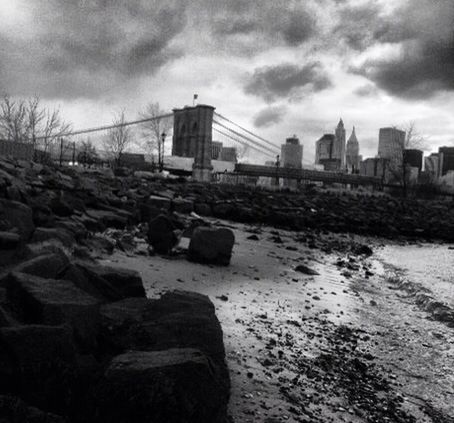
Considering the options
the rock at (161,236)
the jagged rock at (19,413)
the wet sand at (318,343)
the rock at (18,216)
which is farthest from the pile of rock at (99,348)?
the rock at (161,236)

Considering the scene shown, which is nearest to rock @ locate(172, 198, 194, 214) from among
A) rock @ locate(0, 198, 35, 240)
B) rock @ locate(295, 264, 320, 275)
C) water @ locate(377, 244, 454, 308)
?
water @ locate(377, 244, 454, 308)

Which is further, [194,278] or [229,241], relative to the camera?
[229,241]

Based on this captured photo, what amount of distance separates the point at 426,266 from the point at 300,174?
6549 centimetres

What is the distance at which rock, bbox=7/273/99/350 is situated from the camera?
103 inches

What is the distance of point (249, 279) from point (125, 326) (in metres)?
3.50

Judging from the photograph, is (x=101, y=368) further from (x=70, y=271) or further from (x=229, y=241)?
(x=229, y=241)

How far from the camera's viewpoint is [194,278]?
5699 millimetres

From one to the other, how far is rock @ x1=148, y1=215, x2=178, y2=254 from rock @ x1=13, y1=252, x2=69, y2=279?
333cm

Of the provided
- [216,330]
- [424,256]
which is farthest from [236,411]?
[424,256]

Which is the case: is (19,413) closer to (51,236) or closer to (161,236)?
(51,236)

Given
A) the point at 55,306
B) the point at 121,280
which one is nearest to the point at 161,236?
the point at 121,280

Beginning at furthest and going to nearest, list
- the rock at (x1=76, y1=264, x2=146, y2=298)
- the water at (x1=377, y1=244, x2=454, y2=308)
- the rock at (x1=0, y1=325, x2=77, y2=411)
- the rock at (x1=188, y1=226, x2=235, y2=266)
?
the water at (x1=377, y1=244, x2=454, y2=308) → the rock at (x1=188, y1=226, x2=235, y2=266) → the rock at (x1=76, y1=264, x2=146, y2=298) → the rock at (x1=0, y1=325, x2=77, y2=411)

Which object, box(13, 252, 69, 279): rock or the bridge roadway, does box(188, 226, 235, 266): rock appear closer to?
box(13, 252, 69, 279): rock

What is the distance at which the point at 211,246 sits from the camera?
6738 millimetres
